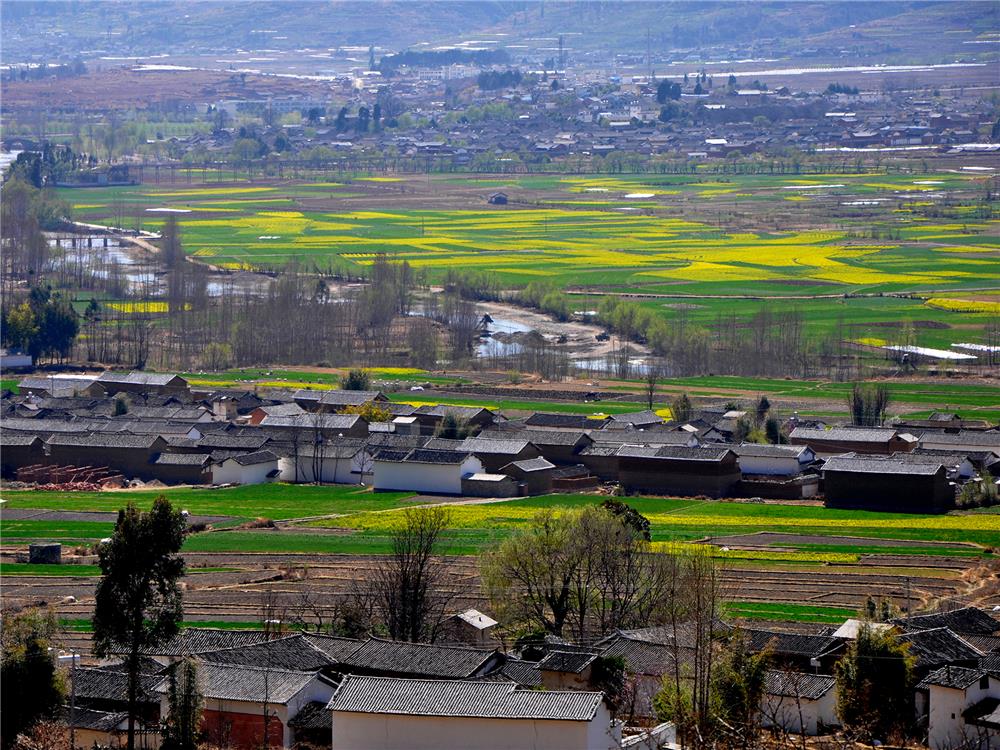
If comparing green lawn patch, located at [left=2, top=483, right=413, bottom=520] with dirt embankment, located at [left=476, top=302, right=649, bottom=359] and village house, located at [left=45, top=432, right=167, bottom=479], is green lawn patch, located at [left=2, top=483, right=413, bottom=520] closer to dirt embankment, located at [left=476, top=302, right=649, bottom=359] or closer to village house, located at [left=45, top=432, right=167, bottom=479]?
village house, located at [left=45, top=432, right=167, bottom=479]

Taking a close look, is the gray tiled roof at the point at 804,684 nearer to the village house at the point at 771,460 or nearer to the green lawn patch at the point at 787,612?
the green lawn patch at the point at 787,612

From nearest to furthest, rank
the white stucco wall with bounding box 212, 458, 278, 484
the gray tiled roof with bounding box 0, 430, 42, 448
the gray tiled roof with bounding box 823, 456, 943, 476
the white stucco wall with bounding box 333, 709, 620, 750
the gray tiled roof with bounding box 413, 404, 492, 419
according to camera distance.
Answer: the white stucco wall with bounding box 333, 709, 620, 750
the gray tiled roof with bounding box 823, 456, 943, 476
the white stucco wall with bounding box 212, 458, 278, 484
the gray tiled roof with bounding box 0, 430, 42, 448
the gray tiled roof with bounding box 413, 404, 492, 419

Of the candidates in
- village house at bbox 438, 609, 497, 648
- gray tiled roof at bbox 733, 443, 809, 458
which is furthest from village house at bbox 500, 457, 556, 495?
village house at bbox 438, 609, 497, 648

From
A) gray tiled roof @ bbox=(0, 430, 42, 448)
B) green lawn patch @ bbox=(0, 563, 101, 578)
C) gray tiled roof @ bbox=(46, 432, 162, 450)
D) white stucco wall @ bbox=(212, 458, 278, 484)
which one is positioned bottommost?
A: white stucco wall @ bbox=(212, 458, 278, 484)

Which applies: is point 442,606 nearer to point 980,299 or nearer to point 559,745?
point 559,745

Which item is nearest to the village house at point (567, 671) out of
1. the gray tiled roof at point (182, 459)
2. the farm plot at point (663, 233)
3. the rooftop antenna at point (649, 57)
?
the gray tiled roof at point (182, 459)

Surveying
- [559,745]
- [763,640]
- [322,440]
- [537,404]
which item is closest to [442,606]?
[763,640]

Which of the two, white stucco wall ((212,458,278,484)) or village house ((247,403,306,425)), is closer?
white stucco wall ((212,458,278,484))
